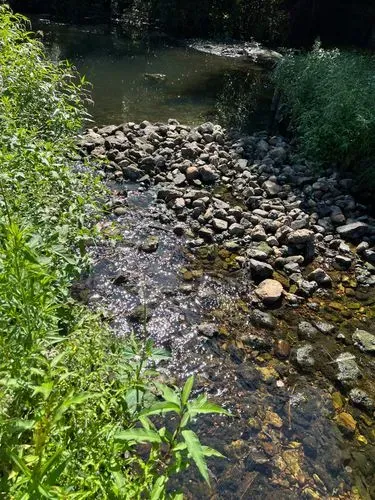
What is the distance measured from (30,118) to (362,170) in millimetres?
6779

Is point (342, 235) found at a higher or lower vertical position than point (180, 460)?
lower

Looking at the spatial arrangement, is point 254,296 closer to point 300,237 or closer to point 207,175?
point 300,237

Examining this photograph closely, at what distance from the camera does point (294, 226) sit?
7.18 meters

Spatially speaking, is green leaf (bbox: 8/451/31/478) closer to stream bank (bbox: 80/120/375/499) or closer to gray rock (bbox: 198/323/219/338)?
stream bank (bbox: 80/120/375/499)

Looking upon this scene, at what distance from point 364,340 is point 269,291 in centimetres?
131

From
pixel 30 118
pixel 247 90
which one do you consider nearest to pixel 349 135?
pixel 30 118

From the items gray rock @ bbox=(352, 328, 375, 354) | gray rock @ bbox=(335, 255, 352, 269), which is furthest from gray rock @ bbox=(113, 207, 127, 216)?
gray rock @ bbox=(352, 328, 375, 354)

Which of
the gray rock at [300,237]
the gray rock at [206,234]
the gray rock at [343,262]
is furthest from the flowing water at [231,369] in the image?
the gray rock at [343,262]

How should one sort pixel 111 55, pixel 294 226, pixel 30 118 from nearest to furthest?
pixel 30 118 < pixel 294 226 < pixel 111 55

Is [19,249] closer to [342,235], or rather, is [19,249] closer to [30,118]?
[30,118]

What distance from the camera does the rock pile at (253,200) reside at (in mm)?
6535

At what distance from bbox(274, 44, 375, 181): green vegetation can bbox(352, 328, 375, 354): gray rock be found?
391 centimetres

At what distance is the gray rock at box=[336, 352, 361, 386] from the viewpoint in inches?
191

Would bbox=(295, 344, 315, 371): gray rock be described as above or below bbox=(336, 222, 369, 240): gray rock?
below
